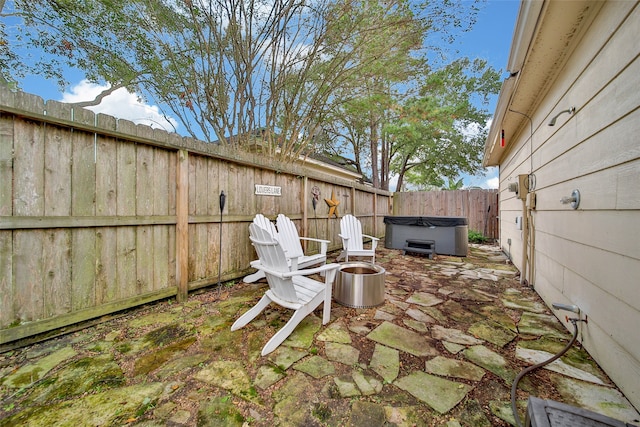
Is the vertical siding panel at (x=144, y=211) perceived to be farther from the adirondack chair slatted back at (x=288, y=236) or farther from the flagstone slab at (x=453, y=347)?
the flagstone slab at (x=453, y=347)

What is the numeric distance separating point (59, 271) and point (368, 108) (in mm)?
7116

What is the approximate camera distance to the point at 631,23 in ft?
4.30

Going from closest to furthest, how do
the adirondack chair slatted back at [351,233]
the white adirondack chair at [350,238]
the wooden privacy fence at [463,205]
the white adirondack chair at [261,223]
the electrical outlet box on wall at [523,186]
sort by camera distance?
1. the white adirondack chair at [261,223]
2. the electrical outlet box on wall at [523,186]
3. the white adirondack chair at [350,238]
4. the adirondack chair slatted back at [351,233]
5. the wooden privacy fence at [463,205]

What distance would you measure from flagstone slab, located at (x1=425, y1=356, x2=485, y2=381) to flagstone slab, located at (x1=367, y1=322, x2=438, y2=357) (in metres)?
0.10

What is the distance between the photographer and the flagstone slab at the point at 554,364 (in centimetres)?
146

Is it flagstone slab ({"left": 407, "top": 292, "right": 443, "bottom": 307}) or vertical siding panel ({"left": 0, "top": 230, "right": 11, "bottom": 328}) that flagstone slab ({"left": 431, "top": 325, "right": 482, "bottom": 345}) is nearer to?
flagstone slab ({"left": 407, "top": 292, "right": 443, "bottom": 307})

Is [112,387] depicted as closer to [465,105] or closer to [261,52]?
[261,52]

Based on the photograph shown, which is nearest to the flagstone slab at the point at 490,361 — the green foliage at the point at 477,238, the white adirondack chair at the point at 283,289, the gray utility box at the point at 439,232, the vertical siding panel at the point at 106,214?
the white adirondack chair at the point at 283,289

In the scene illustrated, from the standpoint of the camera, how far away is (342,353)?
1.71m

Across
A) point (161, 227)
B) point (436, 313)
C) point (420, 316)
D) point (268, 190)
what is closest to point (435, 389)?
point (420, 316)

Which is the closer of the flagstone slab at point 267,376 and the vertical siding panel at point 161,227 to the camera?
the flagstone slab at point 267,376

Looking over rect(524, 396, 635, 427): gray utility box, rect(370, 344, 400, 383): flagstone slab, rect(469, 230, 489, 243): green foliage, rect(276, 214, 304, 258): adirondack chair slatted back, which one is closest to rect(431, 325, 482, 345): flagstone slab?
rect(370, 344, 400, 383): flagstone slab

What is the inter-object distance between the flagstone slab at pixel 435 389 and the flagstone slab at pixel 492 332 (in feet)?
2.35

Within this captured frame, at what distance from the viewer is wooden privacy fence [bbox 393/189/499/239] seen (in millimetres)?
7965
